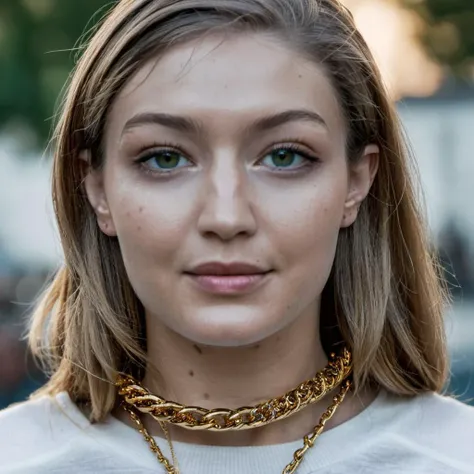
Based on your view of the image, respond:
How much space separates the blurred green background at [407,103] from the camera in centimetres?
705

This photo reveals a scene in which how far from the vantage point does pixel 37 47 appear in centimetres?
720

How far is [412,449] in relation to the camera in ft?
8.86

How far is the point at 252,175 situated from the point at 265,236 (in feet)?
0.47

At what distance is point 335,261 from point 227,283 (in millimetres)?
506

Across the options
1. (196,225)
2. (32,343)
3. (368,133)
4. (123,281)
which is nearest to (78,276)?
(123,281)

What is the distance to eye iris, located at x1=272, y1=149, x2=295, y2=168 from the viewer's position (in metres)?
2.54

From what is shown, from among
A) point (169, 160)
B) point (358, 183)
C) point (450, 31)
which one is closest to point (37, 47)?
point (450, 31)

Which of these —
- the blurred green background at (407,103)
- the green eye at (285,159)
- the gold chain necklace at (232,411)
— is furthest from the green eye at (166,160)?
the blurred green background at (407,103)

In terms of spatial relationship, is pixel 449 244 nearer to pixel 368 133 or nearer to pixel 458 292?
pixel 458 292

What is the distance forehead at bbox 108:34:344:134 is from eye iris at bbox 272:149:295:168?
10 cm

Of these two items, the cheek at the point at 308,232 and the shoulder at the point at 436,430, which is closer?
the cheek at the point at 308,232

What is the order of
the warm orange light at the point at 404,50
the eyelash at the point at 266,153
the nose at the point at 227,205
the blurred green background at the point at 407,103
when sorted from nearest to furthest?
the nose at the point at 227,205
the eyelash at the point at 266,153
the warm orange light at the point at 404,50
the blurred green background at the point at 407,103

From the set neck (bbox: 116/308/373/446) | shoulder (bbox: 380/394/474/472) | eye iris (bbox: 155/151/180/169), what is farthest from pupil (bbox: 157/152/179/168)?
shoulder (bbox: 380/394/474/472)

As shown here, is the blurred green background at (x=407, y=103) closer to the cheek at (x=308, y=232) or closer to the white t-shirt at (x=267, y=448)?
the white t-shirt at (x=267, y=448)
